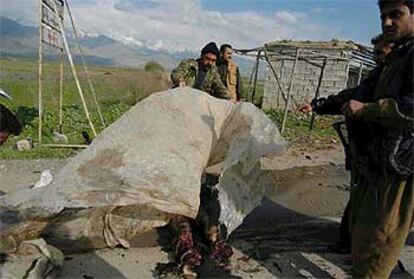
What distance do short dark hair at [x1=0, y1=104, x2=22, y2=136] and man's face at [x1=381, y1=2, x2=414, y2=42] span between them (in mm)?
2023

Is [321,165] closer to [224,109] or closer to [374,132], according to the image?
[224,109]

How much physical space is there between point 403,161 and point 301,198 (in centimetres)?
286

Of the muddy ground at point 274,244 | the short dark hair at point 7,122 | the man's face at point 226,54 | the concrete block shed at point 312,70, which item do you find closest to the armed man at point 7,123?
the short dark hair at point 7,122

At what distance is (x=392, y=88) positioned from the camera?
220 centimetres

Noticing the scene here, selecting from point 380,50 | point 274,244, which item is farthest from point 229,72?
point 380,50

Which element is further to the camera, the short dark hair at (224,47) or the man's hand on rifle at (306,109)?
the short dark hair at (224,47)

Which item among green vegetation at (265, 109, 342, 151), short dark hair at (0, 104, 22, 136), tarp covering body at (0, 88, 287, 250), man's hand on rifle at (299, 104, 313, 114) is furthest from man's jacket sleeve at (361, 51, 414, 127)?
green vegetation at (265, 109, 342, 151)

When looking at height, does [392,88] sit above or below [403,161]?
above

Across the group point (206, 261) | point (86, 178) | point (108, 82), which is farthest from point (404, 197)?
point (108, 82)

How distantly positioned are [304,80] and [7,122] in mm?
12541

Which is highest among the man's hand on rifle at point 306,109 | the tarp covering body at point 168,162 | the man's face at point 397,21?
the man's face at point 397,21

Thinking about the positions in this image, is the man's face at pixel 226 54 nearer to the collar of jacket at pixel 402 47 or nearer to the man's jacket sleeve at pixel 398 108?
the collar of jacket at pixel 402 47

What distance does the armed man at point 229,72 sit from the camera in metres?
5.77

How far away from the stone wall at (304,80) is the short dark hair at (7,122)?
11.5 m
